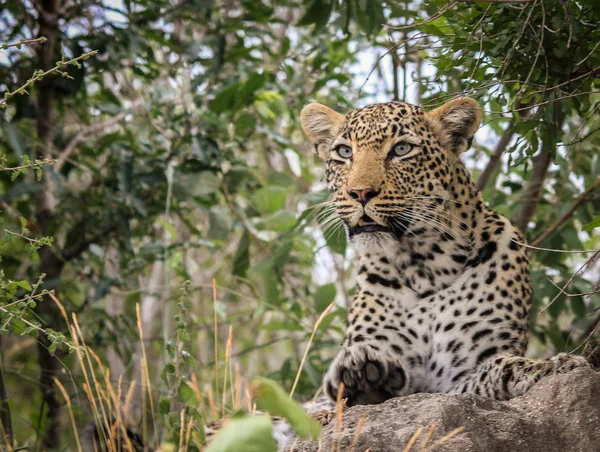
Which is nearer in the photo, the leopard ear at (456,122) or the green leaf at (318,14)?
the leopard ear at (456,122)

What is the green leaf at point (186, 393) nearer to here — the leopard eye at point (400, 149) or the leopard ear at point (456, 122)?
the leopard eye at point (400, 149)

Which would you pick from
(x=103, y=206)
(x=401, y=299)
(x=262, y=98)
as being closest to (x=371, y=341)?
(x=401, y=299)

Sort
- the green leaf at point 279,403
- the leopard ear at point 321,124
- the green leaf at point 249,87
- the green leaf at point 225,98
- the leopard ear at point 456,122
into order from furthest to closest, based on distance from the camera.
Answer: the green leaf at point 225,98 < the green leaf at point 249,87 < the leopard ear at point 321,124 < the leopard ear at point 456,122 < the green leaf at point 279,403

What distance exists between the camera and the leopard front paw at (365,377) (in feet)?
15.9

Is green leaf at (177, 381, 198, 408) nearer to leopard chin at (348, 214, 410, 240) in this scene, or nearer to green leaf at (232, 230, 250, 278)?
leopard chin at (348, 214, 410, 240)

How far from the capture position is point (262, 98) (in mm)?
7988

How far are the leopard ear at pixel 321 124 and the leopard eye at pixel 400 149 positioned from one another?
524 mm

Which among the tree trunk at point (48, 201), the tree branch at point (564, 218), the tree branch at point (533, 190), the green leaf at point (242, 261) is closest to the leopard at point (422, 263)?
the tree branch at point (564, 218)

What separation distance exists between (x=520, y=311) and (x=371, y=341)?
0.89 metres

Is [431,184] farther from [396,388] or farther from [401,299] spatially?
[396,388]

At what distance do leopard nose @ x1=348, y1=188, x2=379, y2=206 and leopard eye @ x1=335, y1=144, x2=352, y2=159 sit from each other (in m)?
0.56

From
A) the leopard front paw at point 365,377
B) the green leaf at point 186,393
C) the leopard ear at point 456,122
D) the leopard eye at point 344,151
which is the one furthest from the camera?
the leopard eye at point 344,151

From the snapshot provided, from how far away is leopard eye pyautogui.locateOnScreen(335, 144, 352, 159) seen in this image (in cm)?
562

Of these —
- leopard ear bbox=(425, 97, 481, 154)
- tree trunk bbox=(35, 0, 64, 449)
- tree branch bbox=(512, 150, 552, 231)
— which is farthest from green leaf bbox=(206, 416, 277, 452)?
tree trunk bbox=(35, 0, 64, 449)
